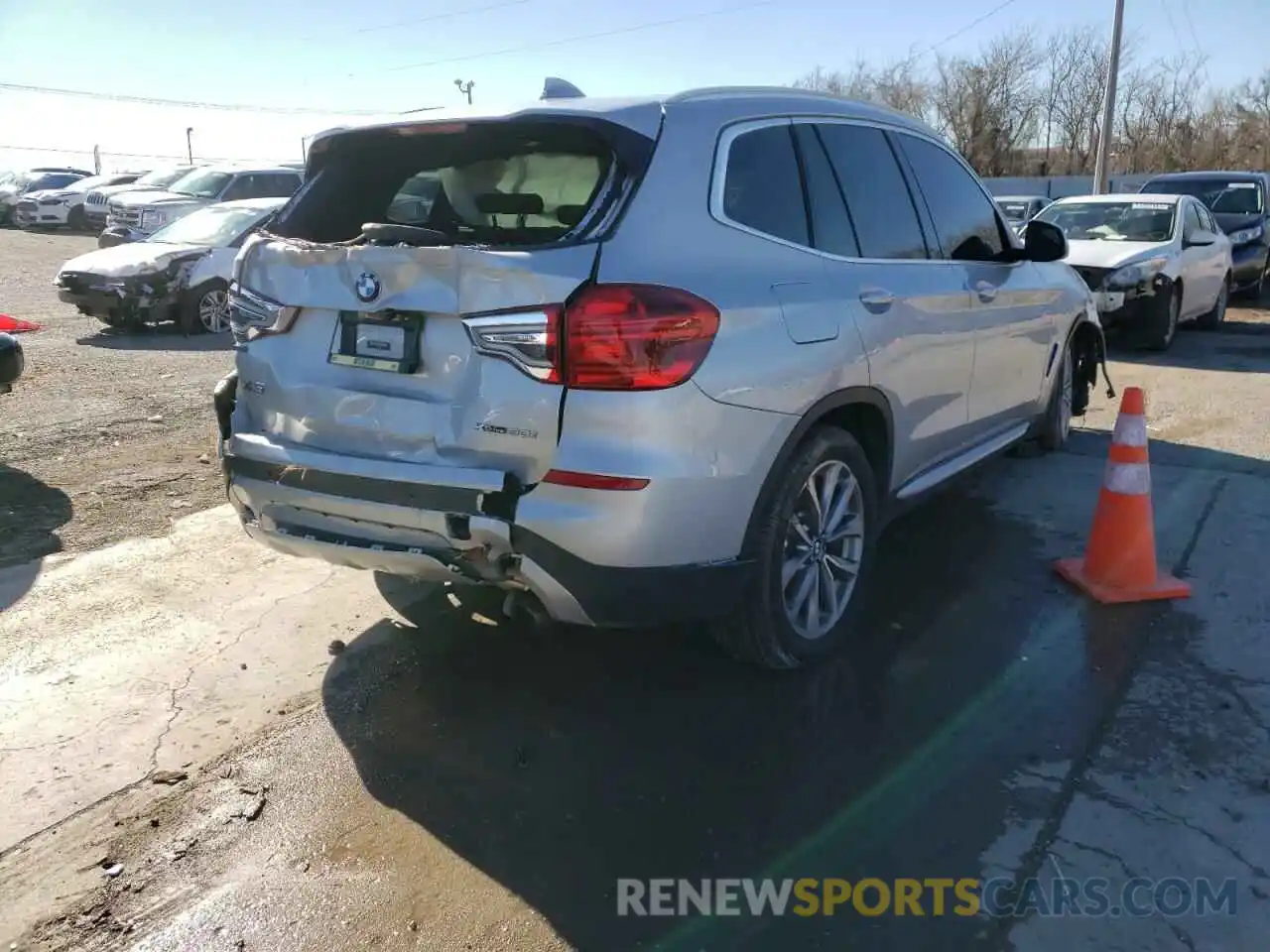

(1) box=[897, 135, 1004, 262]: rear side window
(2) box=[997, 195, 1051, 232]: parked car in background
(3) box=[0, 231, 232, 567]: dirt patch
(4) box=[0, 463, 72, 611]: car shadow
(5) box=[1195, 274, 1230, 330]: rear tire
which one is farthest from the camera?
(2) box=[997, 195, 1051, 232]: parked car in background

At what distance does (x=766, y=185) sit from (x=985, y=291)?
1.70 metres

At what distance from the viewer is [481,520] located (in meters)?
3.01

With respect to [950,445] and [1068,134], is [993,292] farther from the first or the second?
[1068,134]

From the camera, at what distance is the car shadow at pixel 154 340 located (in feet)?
37.7

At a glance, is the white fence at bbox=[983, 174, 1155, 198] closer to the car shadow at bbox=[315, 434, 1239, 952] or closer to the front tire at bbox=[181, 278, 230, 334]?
the front tire at bbox=[181, 278, 230, 334]

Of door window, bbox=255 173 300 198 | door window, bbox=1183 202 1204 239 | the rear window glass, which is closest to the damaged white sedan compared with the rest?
door window, bbox=255 173 300 198

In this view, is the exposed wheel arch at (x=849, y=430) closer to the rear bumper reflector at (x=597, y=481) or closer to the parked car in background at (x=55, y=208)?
the rear bumper reflector at (x=597, y=481)

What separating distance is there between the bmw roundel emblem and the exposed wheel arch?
1.33m

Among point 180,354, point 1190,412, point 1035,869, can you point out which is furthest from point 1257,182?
point 1035,869

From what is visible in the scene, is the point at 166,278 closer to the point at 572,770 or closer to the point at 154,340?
the point at 154,340

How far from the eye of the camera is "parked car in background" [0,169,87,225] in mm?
34031

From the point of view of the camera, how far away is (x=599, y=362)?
2.93 meters

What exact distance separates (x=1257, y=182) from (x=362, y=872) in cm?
1705

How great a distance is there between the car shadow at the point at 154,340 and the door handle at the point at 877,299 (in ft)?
30.1
